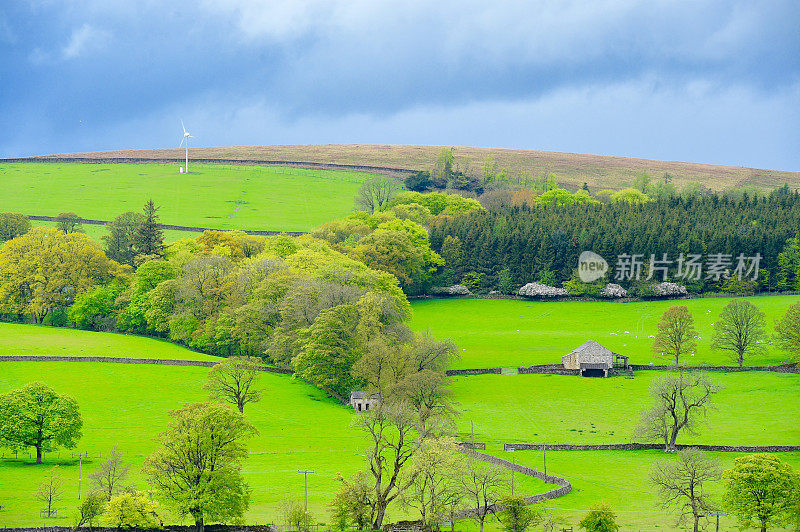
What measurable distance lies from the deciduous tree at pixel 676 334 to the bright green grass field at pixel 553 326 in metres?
1.44

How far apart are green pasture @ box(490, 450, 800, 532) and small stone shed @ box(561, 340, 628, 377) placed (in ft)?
83.1

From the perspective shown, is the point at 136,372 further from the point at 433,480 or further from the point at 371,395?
the point at 433,480

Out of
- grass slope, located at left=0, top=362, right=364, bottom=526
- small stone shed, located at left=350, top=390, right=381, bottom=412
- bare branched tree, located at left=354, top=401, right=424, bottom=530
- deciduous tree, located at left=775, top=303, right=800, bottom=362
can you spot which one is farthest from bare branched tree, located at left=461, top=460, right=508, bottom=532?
deciduous tree, located at left=775, top=303, right=800, bottom=362

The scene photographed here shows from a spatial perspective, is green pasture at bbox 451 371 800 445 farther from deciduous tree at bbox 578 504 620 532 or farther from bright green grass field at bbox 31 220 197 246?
bright green grass field at bbox 31 220 197 246

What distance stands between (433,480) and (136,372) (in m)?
44.2

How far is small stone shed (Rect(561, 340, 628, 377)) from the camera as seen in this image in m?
105

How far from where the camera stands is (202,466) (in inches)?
2391

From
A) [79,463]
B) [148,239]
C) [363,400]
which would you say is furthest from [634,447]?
[148,239]

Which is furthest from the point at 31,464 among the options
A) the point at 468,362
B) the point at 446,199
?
the point at 446,199

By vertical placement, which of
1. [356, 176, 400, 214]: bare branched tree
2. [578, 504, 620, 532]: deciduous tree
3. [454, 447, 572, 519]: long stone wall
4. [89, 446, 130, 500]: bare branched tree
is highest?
[356, 176, 400, 214]: bare branched tree

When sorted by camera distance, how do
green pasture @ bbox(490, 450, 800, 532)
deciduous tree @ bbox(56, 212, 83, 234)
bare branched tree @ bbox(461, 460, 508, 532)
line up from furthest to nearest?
deciduous tree @ bbox(56, 212, 83, 234) < green pasture @ bbox(490, 450, 800, 532) < bare branched tree @ bbox(461, 460, 508, 532)

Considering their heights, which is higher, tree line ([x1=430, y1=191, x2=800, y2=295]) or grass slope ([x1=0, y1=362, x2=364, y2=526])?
tree line ([x1=430, y1=191, x2=800, y2=295])

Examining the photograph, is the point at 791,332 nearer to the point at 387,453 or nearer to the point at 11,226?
the point at 387,453

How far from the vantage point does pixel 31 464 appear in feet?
234
